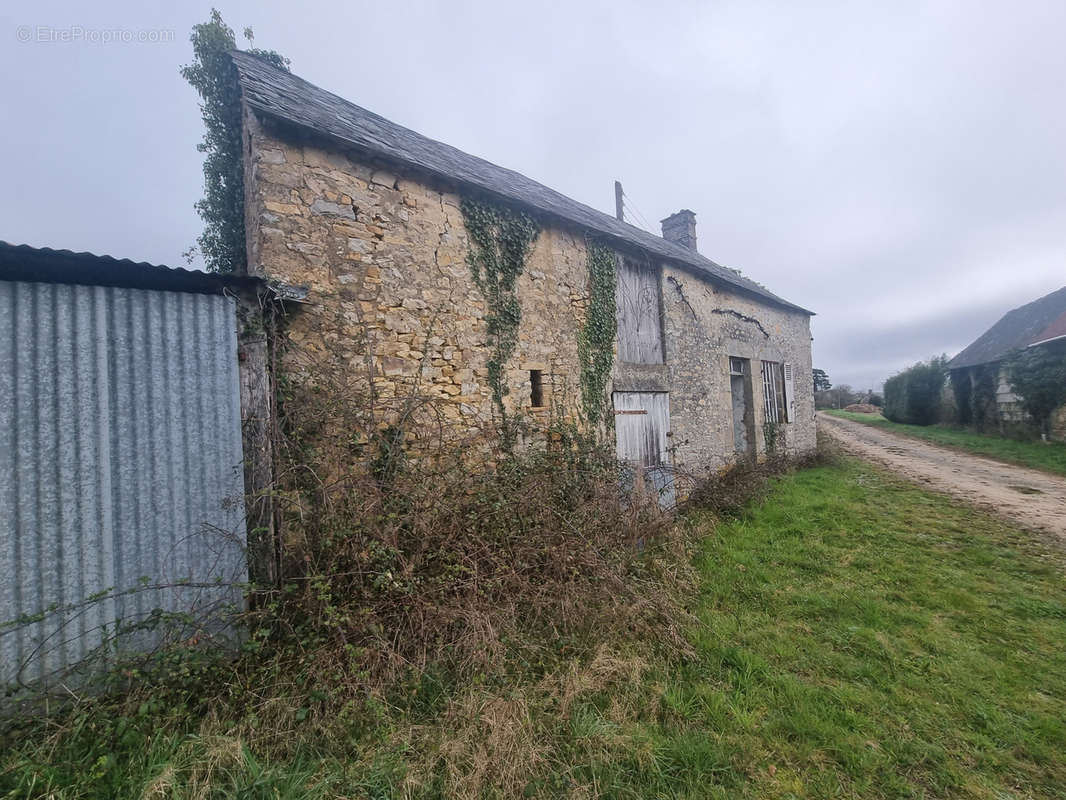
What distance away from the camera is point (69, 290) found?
2.78 meters

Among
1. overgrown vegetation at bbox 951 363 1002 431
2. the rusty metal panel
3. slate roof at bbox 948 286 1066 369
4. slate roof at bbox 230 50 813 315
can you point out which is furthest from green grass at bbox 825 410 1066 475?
slate roof at bbox 230 50 813 315

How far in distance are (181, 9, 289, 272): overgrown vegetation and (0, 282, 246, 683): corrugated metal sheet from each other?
3468 millimetres

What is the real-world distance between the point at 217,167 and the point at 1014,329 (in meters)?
27.0

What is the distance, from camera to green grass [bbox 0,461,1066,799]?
2.18 m

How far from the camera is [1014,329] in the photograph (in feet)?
57.9

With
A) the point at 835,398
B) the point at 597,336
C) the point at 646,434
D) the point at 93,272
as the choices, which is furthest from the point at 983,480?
the point at 835,398

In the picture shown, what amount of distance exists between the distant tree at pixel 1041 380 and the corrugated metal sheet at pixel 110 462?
59.6 feet

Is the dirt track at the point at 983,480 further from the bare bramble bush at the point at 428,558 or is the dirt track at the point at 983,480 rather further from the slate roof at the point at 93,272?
the slate roof at the point at 93,272

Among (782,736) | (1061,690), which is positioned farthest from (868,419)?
(782,736)

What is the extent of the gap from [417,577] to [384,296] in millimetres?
2780

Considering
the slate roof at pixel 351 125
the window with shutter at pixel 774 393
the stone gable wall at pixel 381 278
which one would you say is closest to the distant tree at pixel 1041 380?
the window with shutter at pixel 774 393

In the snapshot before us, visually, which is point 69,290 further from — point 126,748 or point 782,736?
point 782,736

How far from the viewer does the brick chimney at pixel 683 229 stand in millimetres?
13414

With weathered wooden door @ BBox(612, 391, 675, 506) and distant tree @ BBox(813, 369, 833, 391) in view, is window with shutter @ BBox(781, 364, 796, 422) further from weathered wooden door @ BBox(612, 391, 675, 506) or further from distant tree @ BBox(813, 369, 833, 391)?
distant tree @ BBox(813, 369, 833, 391)
